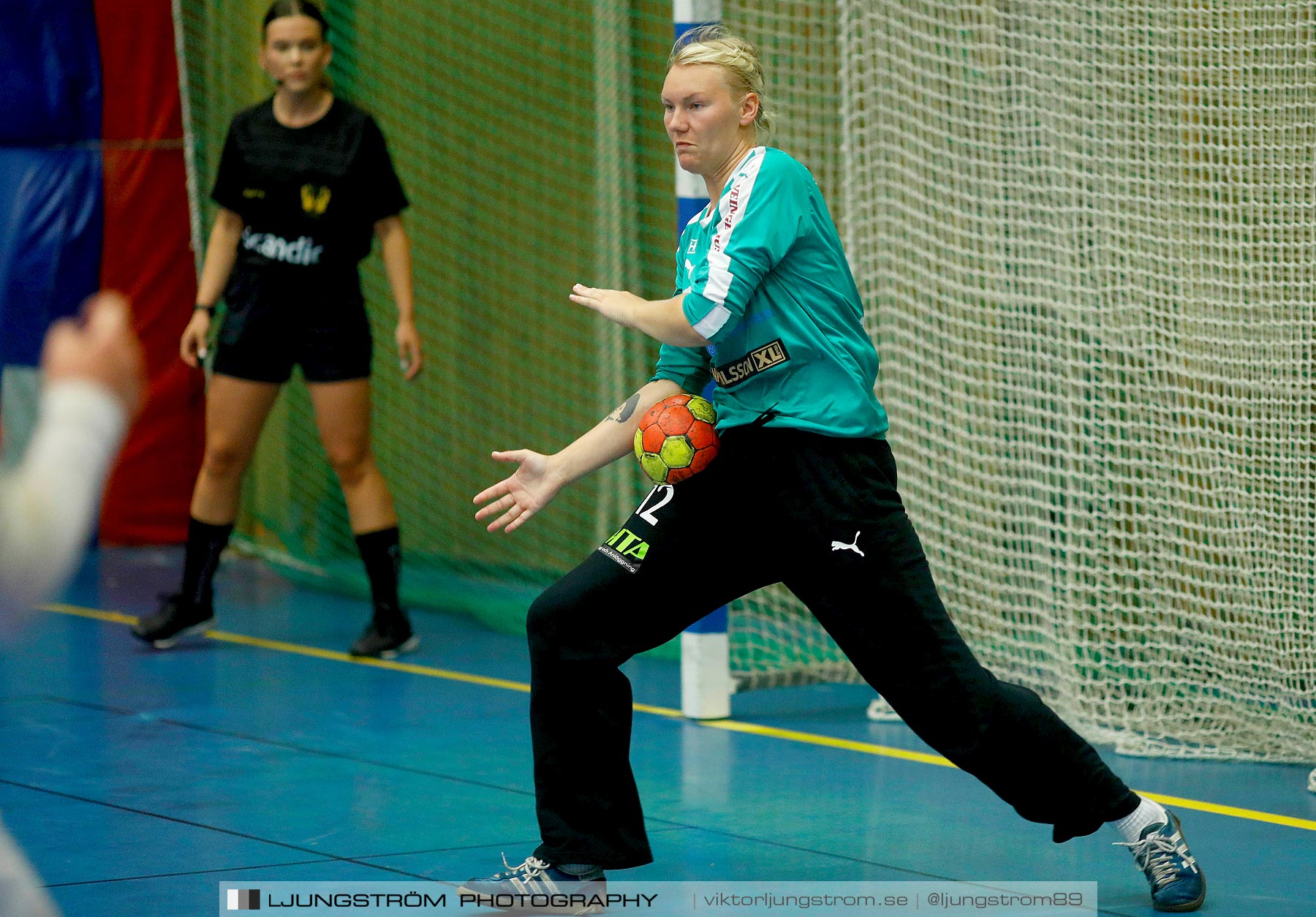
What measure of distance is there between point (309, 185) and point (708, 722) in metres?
2.56

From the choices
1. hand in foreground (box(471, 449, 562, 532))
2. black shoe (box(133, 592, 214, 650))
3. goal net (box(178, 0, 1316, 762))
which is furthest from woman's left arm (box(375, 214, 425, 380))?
hand in foreground (box(471, 449, 562, 532))

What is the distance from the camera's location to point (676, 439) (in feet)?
11.5

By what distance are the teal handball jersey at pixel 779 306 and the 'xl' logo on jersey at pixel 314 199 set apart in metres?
3.25

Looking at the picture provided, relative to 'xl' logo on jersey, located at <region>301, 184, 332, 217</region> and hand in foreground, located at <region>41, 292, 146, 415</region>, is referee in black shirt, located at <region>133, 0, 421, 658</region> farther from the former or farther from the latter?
hand in foreground, located at <region>41, 292, 146, 415</region>

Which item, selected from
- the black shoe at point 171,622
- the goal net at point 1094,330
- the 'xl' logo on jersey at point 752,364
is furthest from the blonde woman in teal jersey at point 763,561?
the black shoe at point 171,622

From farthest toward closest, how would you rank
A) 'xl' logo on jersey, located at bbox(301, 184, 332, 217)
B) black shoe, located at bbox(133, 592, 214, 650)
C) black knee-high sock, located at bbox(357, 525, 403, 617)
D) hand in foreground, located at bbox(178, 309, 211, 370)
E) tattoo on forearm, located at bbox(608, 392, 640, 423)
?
black shoe, located at bbox(133, 592, 214, 650) → black knee-high sock, located at bbox(357, 525, 403, 617) → hand in foreground, located at bbox(178, 309, 211, 370) → 'xl' logo on jersey, located at bbox(301, 184, 332, 217) → tattoo on forearm, located at bbox(608, 392, 640, 423)

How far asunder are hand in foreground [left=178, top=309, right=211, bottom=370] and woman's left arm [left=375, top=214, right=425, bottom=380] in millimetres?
747

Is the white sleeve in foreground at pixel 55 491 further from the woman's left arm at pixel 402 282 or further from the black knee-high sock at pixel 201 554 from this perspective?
the black knee-high sock at pixel 201 554

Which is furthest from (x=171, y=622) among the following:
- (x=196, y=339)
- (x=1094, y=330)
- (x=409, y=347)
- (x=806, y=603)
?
(x=806, y=603)

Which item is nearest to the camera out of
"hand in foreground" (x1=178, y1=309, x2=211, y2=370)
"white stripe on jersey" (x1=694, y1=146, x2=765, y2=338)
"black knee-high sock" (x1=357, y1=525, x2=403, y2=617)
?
"white stripe on jersey" (x1=694, y1=146, x2=765, y2=338)

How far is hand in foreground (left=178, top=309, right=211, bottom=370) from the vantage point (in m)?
6.67

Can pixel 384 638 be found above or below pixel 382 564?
below

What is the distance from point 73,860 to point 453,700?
7.22 feet

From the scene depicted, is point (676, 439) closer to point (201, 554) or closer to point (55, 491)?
point (55, 491)
